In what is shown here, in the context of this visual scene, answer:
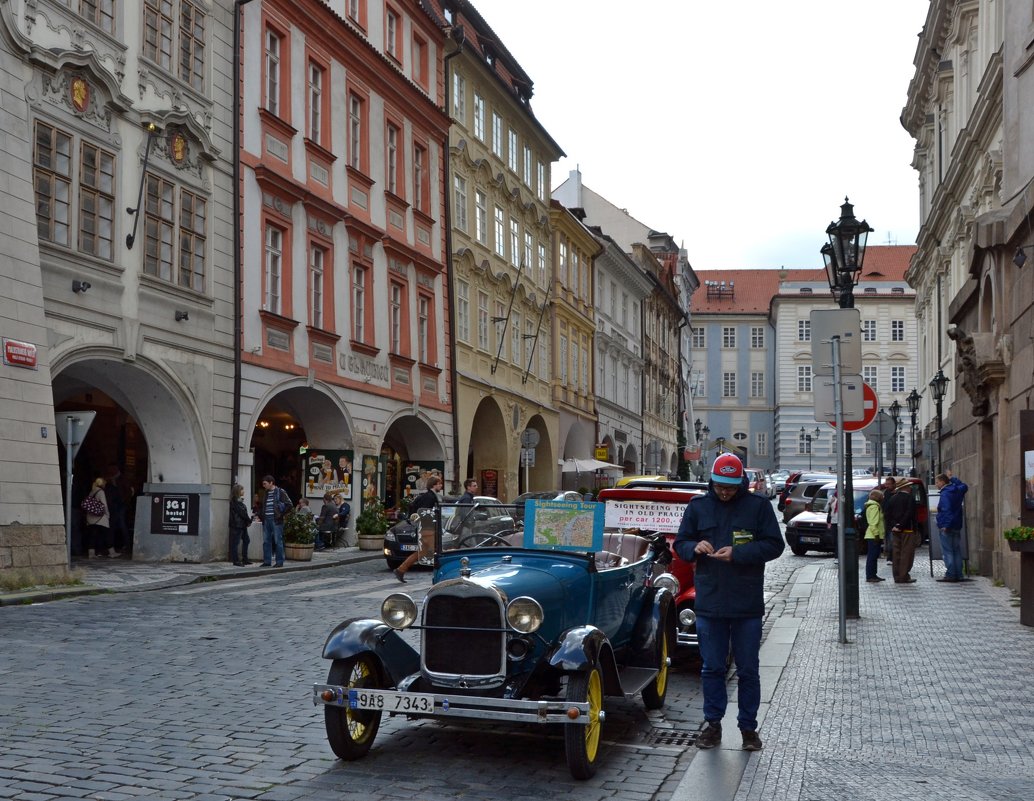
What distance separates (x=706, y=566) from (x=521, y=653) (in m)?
1.33

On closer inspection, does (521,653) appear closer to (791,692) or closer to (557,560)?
(557,560)

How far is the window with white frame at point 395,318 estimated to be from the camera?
31.5m

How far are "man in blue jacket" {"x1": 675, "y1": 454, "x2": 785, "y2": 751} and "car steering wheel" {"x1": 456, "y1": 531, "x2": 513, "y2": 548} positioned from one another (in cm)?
155

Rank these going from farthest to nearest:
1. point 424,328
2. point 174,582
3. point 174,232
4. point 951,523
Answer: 1. point 424,328
2. point 174,232
3. point 951,523
4. point 174,582

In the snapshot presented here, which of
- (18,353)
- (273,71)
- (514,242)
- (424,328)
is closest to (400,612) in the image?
(18,353)

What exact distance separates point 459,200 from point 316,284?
9.78 meters

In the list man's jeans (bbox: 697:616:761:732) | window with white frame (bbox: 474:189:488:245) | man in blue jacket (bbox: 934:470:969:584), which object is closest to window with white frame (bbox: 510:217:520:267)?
window with white frame (bbox: 474:189:488:245)

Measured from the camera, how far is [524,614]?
23.4 feet

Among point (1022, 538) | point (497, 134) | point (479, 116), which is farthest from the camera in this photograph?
point (497, 134)

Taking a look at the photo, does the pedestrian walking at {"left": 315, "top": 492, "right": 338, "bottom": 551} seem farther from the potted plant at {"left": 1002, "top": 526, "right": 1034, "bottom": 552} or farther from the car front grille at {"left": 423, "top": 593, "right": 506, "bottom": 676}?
the car front grille at {"left": 423, "top": 593, "right": 506, "bottom": 676}

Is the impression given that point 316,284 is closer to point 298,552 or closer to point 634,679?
point 298,552

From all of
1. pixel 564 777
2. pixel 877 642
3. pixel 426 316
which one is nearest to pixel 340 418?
pixel 426 316

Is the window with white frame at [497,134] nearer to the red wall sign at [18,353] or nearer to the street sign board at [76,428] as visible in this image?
the street sign board at [76,428]

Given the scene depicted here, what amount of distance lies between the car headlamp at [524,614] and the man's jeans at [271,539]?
1611 centimetres
